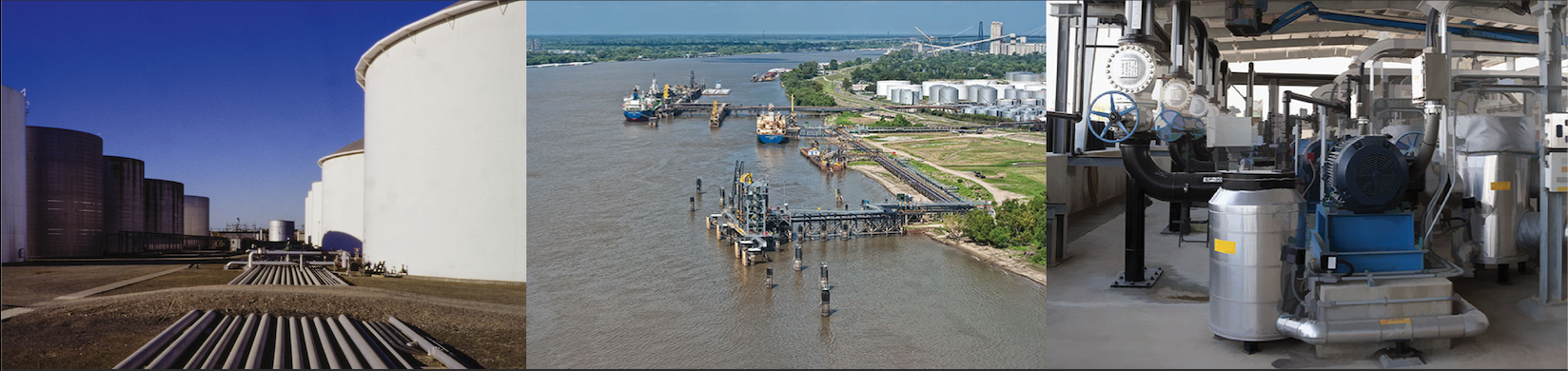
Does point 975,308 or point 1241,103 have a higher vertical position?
point 1241,103

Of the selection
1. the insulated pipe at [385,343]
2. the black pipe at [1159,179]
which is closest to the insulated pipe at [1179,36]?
the black pipe at [1159,179]

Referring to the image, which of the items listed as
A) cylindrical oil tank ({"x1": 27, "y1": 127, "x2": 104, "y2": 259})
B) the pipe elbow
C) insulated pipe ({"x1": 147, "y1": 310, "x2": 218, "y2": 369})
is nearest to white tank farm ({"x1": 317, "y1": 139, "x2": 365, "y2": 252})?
insulated pipe ({"x1": 147, "y1": 310, "x2": 218, "y2": 369})

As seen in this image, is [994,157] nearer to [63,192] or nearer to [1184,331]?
[1184,331]

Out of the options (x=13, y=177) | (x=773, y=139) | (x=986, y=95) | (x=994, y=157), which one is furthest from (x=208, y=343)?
(x=994, y=157)

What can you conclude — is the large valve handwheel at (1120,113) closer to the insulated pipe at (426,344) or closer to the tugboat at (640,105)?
the insulated pipe at (426,344)

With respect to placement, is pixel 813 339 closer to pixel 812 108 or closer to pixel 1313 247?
pixel 812 108

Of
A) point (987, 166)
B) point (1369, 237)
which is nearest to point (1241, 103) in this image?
point (987, 166)
